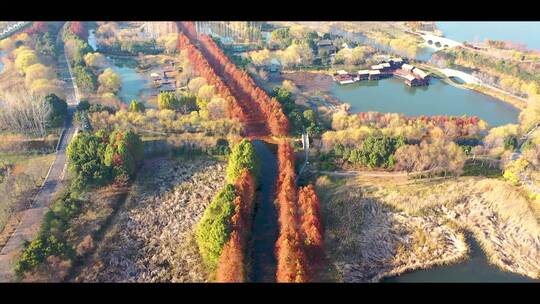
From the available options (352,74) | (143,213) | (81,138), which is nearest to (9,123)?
(81,138)

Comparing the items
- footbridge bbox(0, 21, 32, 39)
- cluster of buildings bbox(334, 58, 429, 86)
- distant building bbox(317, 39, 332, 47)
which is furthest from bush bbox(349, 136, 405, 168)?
footbridge bbox(0, 21, 32, 39)

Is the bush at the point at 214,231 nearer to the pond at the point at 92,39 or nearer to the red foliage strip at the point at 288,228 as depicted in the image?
the red foliage strip at the point at 288,228

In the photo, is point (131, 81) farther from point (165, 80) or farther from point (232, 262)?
point (232, 262)

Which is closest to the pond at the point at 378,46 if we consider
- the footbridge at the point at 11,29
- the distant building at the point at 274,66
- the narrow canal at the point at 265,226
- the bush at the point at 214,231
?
the distant building at the point at 274,66

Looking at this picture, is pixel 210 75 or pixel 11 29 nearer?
pixel 210 75

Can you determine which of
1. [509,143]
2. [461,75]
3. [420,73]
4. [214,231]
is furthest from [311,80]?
[214,231]

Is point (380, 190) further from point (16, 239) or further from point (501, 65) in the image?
point (501, 65)

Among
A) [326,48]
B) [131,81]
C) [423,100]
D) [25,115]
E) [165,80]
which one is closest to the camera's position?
[25,115]
